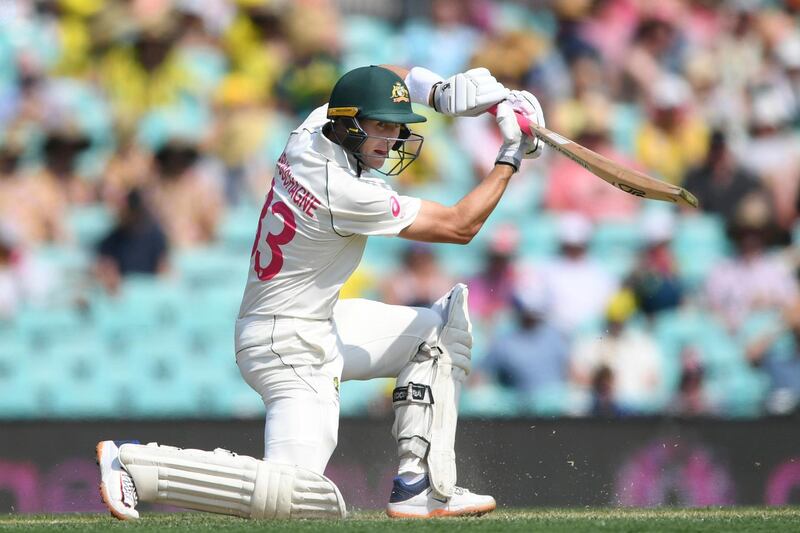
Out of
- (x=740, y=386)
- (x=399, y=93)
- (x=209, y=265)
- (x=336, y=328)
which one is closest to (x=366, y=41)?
(x=209, y=265)

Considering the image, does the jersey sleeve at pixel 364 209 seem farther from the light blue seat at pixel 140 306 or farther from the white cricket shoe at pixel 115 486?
the light blue seat at pixel 140 306

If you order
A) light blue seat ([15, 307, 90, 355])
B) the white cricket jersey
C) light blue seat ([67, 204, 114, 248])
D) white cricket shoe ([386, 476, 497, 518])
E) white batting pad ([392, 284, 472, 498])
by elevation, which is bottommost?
white cricket shoe ([386, 476, 497, 518])

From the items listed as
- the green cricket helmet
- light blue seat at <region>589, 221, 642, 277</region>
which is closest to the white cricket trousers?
the green cricket helmet

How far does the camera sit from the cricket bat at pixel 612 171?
165 inches

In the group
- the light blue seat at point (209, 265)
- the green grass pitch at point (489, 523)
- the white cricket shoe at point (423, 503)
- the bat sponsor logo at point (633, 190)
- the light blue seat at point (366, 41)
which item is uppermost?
the light blue seat at point (366, 41)

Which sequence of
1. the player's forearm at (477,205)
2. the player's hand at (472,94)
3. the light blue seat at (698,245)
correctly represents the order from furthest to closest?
the light blue seat at (698,245) < the player's hand at (472,94) < the player's forearm at (477,205)

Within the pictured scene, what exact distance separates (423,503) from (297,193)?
1.10 m

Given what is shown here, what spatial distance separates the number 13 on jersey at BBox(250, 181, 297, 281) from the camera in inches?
162

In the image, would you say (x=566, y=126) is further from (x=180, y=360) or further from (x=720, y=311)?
(x=180, y=360)

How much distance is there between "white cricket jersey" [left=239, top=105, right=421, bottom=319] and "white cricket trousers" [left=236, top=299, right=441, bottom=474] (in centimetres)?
8

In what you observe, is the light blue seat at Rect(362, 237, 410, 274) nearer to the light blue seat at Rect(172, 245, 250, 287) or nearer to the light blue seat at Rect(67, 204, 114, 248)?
the light blue seat at Rect(172, 245, 250, 287)

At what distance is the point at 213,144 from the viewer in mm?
6906

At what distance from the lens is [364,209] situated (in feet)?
13.1

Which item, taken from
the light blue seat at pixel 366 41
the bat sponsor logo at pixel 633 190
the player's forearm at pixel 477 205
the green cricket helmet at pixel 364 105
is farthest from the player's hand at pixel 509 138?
the light blue seat at pixel 366 41
